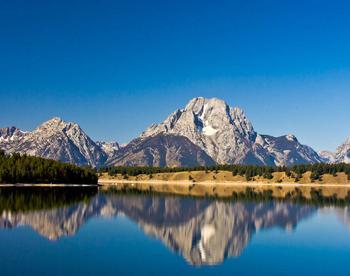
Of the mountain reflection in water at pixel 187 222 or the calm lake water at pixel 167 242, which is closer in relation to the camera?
the calm lake water at pixel 167 242

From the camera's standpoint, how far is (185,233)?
305 feet

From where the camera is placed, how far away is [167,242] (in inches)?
3150

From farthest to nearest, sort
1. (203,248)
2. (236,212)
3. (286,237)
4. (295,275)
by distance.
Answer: (236,212) → (286,237) → (203,248) → (295,275)

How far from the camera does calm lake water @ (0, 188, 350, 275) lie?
189 feet

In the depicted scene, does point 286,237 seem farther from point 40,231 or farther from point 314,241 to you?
point 40,231

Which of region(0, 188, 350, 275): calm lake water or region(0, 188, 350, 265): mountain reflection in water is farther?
region(0, 188, 350, 265): mountain reflection in water

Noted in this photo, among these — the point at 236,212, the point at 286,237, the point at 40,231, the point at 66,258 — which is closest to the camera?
the point at 66,258

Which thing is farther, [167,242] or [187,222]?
[187,222]

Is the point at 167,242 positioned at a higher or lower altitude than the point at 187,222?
lower

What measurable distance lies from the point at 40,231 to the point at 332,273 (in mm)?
49078

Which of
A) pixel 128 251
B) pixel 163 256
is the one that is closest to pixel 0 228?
pixel 128 251

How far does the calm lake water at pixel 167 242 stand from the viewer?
2269 inches

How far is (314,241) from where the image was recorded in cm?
8431

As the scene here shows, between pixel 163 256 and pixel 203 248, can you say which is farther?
pixel 203 248
